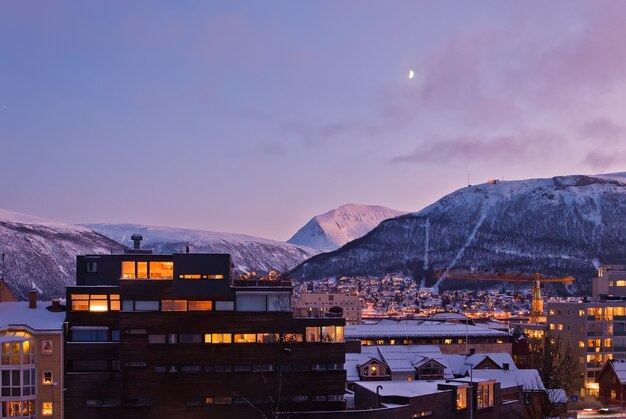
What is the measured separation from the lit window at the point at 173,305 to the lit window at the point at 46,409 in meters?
12.5

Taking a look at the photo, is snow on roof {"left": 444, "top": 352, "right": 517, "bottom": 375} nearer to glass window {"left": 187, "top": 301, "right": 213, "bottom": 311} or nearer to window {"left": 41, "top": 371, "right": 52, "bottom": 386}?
glass window {"left": 187, "top": 301, "right": 213, "bottom": 311}

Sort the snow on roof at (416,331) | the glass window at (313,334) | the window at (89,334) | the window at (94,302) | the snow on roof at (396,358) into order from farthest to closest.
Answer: the snow on roof at (416,331), the snow on roof at (396,358), the glass window at (313,334), the window at (94,302), the window at (89,334)

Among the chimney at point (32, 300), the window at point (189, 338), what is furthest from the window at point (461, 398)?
the chimney at point (32, 300)

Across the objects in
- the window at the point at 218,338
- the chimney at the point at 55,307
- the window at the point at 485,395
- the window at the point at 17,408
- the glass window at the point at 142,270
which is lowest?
the window at the point at 485,395

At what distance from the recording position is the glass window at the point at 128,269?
72562 millimetres

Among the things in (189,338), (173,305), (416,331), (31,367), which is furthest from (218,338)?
(416,331)

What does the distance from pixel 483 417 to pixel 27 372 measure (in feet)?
151

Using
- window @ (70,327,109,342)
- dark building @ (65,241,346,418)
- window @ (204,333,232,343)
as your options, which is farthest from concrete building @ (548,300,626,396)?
window @ (70,327,109,342)

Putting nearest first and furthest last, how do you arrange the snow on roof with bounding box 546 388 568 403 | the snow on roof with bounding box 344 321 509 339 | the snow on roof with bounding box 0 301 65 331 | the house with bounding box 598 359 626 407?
the snow on roof with bounding box 0 301 65 331 → the snow on roof with bounding box 546 388 568 403 → the house with bounding box 598 359 626 407 → the snow on roof with bounding box 344 321 509 339

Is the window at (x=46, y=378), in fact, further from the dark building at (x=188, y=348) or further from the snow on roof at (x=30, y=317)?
the snow on roof at (x=30, y=317)

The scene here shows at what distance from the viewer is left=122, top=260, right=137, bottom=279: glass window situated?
72.6 meters

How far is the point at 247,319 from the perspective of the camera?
238 ft

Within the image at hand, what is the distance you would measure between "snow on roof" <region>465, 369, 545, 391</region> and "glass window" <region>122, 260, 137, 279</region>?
42.3 meters

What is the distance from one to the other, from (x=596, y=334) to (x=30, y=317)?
97.5m
